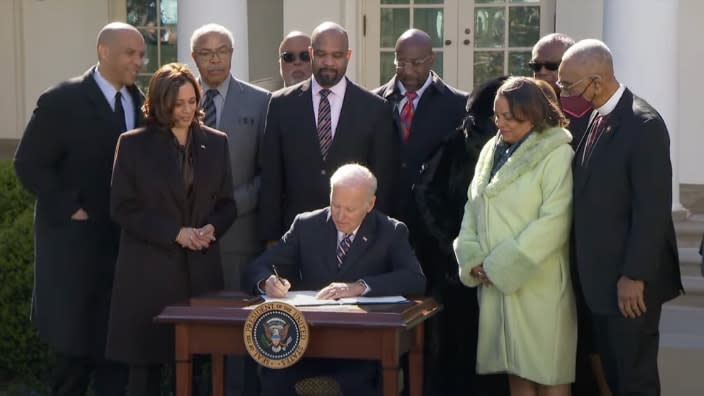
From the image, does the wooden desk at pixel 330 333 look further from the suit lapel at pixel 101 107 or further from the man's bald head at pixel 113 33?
the man's bald head at pixel 113 33

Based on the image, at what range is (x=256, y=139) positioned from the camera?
680 centimetres

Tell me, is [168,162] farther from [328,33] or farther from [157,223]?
[328,33]

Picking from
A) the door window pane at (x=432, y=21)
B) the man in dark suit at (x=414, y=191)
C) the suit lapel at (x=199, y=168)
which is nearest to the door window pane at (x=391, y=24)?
the door window pane at (x=432, y=21)

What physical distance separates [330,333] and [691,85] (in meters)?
6.22

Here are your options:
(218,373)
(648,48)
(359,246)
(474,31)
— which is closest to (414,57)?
(359,246)

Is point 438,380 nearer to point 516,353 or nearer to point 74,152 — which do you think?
point 516,353

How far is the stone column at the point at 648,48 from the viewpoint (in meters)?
8.84

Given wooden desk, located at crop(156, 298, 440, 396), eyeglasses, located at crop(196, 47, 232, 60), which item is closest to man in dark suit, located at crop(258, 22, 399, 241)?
eyeglasses, located at crop(196, 47, 232, 60)

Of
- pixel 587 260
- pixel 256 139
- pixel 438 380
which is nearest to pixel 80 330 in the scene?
pixel 256 139

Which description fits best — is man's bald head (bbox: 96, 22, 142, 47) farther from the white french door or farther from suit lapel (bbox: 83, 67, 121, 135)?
the white french door

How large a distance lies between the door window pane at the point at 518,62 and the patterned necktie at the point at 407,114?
452 cm

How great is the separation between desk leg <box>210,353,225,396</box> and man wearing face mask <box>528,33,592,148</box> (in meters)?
2.17

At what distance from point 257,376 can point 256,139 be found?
1.32 metres

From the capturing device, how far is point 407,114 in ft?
22.8
